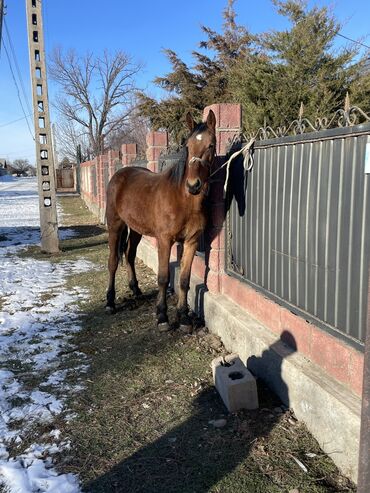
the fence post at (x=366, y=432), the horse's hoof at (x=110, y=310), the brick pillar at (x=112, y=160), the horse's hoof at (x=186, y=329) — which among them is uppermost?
the brick pillar at (x=112, y=160)

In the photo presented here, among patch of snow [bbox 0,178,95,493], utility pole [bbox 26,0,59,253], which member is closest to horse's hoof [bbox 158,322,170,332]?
patch of snow [bbox 0,178,95,493]

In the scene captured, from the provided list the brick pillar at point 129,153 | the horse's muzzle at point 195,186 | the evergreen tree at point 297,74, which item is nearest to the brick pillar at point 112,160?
the brick pillar at point 129,153

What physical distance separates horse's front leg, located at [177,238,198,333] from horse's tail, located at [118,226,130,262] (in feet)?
5.59

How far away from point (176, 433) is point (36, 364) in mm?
1797

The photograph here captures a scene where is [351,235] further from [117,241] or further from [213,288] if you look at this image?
[117,241]

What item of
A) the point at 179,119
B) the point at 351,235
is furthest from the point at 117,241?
the point at 179,119

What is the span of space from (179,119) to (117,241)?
55.6ft

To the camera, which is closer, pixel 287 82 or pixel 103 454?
pixel 103 454

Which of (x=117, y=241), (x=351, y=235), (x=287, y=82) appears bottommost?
(x=117, y=241)

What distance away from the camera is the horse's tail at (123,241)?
631cm

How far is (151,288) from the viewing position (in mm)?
6840

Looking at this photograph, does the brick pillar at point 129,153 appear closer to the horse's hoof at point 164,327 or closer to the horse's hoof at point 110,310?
the horse's hoof at point 110,310

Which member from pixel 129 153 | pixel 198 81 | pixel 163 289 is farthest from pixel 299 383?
pixel 198 81

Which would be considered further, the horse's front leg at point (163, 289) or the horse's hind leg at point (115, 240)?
the horse's hind leg at point (115, 240)
